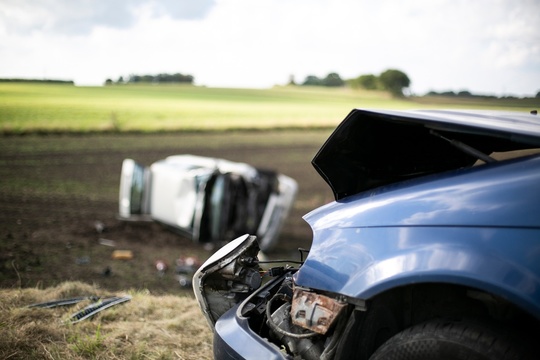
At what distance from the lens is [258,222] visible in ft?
35.5

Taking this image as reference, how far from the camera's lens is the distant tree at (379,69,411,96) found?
1646cm

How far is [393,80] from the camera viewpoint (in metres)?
18.1

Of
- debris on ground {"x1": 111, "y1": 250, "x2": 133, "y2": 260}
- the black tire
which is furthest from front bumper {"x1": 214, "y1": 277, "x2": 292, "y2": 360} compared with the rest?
debris on ground {"x1": 111, "y1": 250, "x2": 133, "y2": 260}

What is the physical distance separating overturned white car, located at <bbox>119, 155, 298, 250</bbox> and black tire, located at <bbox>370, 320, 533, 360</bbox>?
797 centimetres

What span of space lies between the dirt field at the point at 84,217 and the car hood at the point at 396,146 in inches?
158

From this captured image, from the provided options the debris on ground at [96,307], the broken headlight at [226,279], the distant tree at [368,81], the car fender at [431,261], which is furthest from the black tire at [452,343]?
the distant tree at [368,81]

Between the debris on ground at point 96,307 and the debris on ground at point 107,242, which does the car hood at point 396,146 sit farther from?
the debris on ground at point 107,242

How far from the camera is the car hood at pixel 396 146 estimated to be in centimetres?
235

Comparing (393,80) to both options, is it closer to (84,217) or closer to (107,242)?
(84,217)

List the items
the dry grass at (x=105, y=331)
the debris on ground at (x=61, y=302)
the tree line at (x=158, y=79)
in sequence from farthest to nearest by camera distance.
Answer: the tree line at (x=158, y=79), the debris on ground at (x=61, y=302), the dry grass at (x=105, y=331)

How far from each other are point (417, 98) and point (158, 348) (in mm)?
9421

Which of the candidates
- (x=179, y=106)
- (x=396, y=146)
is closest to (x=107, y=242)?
(x=396, y=146)

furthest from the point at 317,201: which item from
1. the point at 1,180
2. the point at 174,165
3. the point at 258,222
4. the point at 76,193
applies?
the point at 1,180

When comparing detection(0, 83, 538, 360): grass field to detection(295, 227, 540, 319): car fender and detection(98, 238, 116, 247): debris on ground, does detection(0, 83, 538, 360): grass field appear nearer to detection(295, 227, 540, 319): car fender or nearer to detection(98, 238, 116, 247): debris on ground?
detection(98, 238, 116, 247): debris on ground
